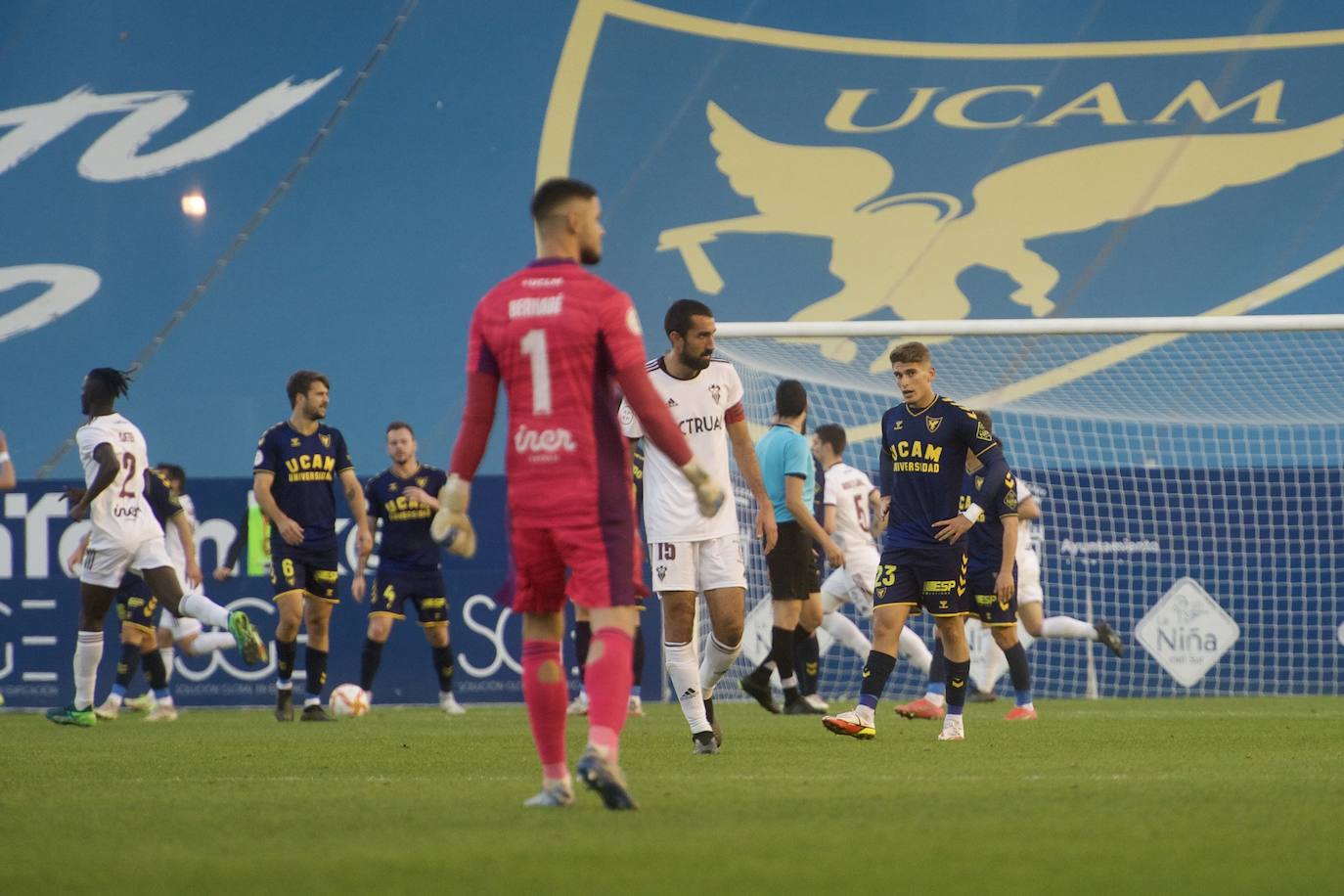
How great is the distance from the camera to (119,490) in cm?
1134

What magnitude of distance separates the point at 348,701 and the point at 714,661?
14.3ft

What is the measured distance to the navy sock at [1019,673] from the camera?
435 inches

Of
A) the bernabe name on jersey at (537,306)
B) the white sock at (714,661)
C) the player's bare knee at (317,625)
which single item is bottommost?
the white sock at (714,661)

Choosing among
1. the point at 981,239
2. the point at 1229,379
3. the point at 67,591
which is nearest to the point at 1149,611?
the point at 1229,379

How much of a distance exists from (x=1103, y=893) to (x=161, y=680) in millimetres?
9853

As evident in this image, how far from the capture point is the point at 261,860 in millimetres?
4027

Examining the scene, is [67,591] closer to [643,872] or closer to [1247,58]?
[643,872]

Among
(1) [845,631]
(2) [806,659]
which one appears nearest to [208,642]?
(2) [806,659]

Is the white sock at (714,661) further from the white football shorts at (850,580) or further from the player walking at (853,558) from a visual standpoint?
the white football shorts at (850,580)

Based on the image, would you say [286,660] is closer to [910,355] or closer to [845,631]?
[845,631]

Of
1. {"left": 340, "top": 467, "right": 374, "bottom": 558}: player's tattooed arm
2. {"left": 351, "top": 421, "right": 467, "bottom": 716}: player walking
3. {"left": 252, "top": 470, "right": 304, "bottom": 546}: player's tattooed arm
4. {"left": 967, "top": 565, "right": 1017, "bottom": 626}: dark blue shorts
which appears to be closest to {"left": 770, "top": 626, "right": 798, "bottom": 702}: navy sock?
{"left": 967, "top": 565, "right": 1017, "bottom": 626}: dark blue shorts

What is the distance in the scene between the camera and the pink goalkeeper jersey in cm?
503

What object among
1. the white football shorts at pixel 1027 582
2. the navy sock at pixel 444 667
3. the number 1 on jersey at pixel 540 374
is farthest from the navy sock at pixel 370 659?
the number 1 on jersey at pixel 540 374

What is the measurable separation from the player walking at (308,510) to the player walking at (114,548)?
633 mm
